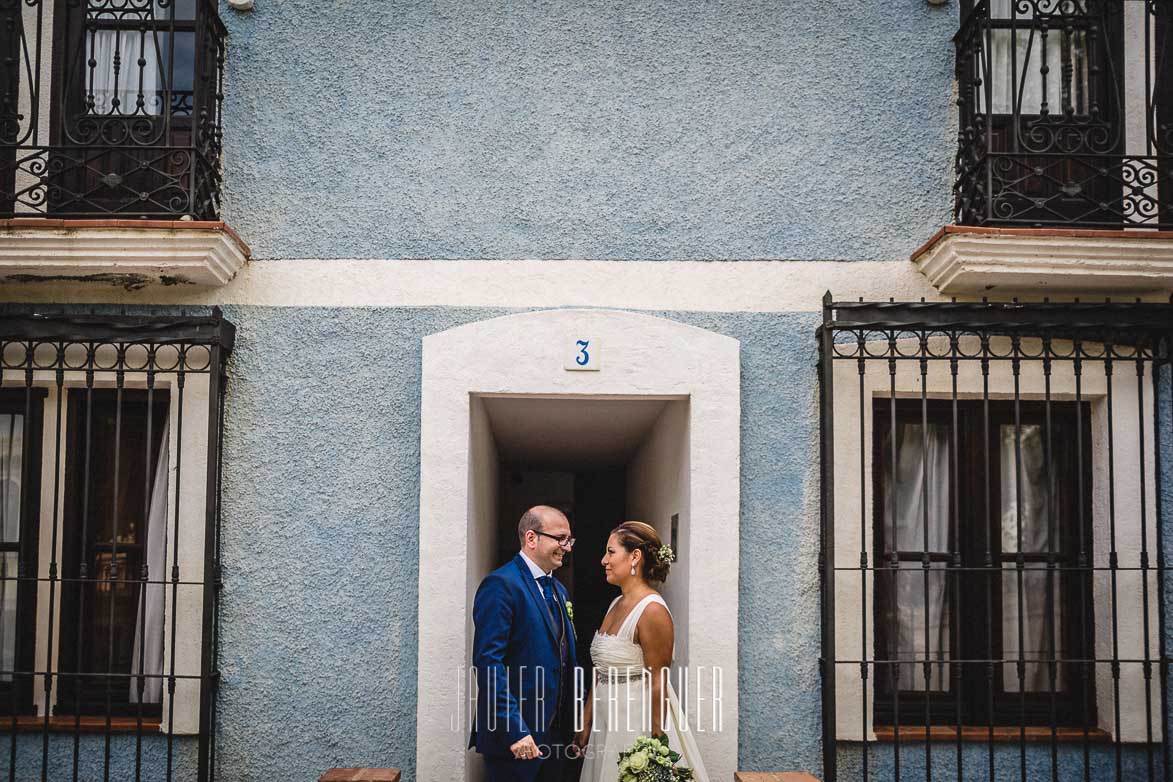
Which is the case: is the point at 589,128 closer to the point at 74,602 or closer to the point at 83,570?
the point at 83,570

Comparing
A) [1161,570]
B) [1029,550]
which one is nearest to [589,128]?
[1029,550]

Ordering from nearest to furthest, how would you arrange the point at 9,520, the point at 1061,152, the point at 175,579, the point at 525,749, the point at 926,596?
1. the point at 525,749
2. the point at 926,596
3. the point at 175,579
4. the point at 1061,152
5. the point at 9,520

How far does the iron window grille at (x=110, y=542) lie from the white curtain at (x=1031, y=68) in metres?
4.64

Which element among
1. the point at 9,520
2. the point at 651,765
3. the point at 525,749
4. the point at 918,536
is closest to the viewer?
the point at 651,765

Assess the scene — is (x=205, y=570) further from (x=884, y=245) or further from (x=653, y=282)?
(x=884, y=245)

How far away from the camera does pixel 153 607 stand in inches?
249

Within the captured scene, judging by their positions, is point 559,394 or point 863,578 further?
point 559,394

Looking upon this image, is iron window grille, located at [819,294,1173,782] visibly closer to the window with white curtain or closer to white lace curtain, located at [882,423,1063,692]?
white lace curtain, located at [882,423,1063,692]

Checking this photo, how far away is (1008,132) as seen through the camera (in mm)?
6578

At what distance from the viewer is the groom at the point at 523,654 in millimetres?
5598

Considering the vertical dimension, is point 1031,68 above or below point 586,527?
above

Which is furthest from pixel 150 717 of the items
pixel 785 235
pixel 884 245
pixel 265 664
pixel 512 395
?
pixel 884 245

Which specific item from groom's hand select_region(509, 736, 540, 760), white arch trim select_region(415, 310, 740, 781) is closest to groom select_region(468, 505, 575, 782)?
groom's hand select_region(509, 736, 540, 760)

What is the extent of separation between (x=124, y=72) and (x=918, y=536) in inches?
212
